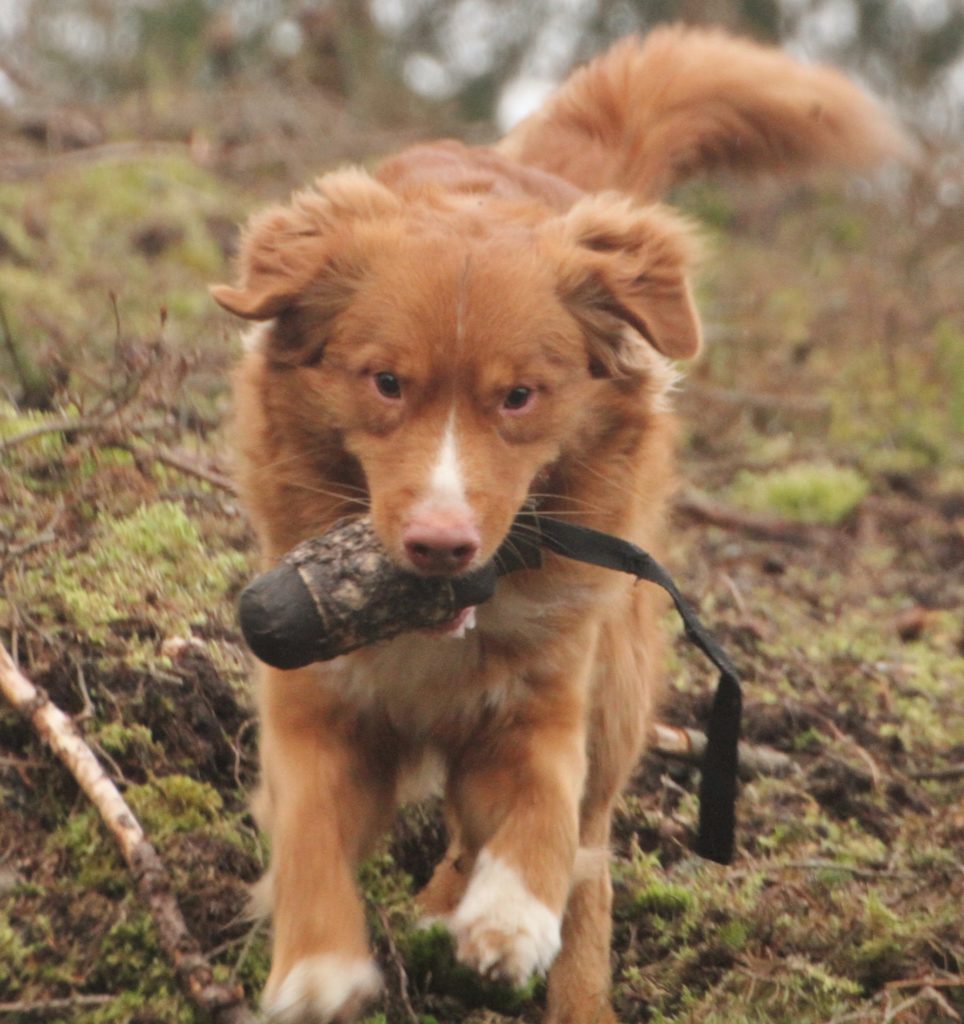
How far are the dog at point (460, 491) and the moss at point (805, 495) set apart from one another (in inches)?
165

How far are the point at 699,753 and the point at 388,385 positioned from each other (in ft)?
7.52

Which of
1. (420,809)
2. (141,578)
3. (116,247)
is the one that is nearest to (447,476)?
(420,809)

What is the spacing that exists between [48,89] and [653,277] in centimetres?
951

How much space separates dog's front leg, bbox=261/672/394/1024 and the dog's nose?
64 cm

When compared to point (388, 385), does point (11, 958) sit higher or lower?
lower

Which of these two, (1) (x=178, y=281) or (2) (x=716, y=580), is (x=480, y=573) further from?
(1) (x=178, y=281)

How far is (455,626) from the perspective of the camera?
12.6 ft

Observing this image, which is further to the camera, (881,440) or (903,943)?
(881,440)

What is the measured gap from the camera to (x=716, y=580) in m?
7.11

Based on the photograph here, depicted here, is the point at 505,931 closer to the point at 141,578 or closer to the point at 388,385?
the point at 388,385

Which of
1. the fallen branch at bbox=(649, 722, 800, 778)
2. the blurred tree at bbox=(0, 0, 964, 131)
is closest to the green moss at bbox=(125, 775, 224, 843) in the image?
the fallen branch at bbox=(649, 722, 800, 778)

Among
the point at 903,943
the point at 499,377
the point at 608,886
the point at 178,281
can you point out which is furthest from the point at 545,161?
the point at 178,281

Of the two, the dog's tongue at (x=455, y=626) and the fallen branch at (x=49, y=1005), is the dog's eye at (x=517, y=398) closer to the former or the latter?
the dog's tongue at (x=455, y=626)

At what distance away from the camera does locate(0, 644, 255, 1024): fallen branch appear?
11.6ft
